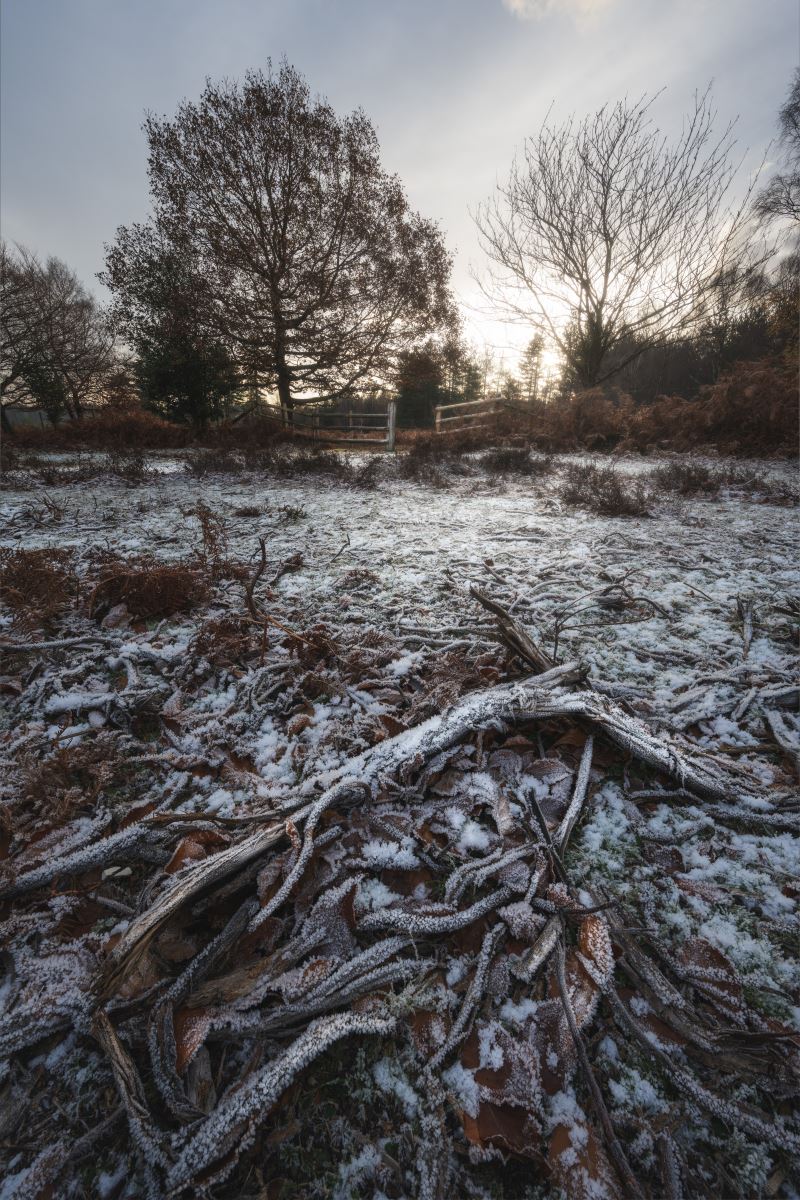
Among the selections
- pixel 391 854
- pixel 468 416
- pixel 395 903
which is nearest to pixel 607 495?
pixel 391 854

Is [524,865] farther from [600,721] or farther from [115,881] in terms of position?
[115,881]

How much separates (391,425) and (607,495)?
9.50 meters

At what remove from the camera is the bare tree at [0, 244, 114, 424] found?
60.7 ft

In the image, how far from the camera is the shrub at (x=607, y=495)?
18.1 ft

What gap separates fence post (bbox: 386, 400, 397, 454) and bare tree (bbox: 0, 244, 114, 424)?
37.1ft

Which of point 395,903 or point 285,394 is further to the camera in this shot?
point 285,394

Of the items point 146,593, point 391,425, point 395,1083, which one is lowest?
point 395,1083

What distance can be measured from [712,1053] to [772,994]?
0.78 feet

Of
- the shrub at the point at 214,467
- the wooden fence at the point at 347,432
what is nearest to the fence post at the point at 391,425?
the wooden fence at the point at 347,432

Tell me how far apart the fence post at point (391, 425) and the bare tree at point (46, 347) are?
11.3 m

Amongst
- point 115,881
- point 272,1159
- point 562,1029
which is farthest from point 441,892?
point 115,881

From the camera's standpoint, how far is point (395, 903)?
119 centimetres

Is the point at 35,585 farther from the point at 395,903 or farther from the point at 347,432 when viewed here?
the point at 347,432

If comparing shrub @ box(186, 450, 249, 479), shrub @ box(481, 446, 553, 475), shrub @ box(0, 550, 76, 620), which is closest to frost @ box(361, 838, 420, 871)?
shrub @ box(0, 550, 76, 620)
